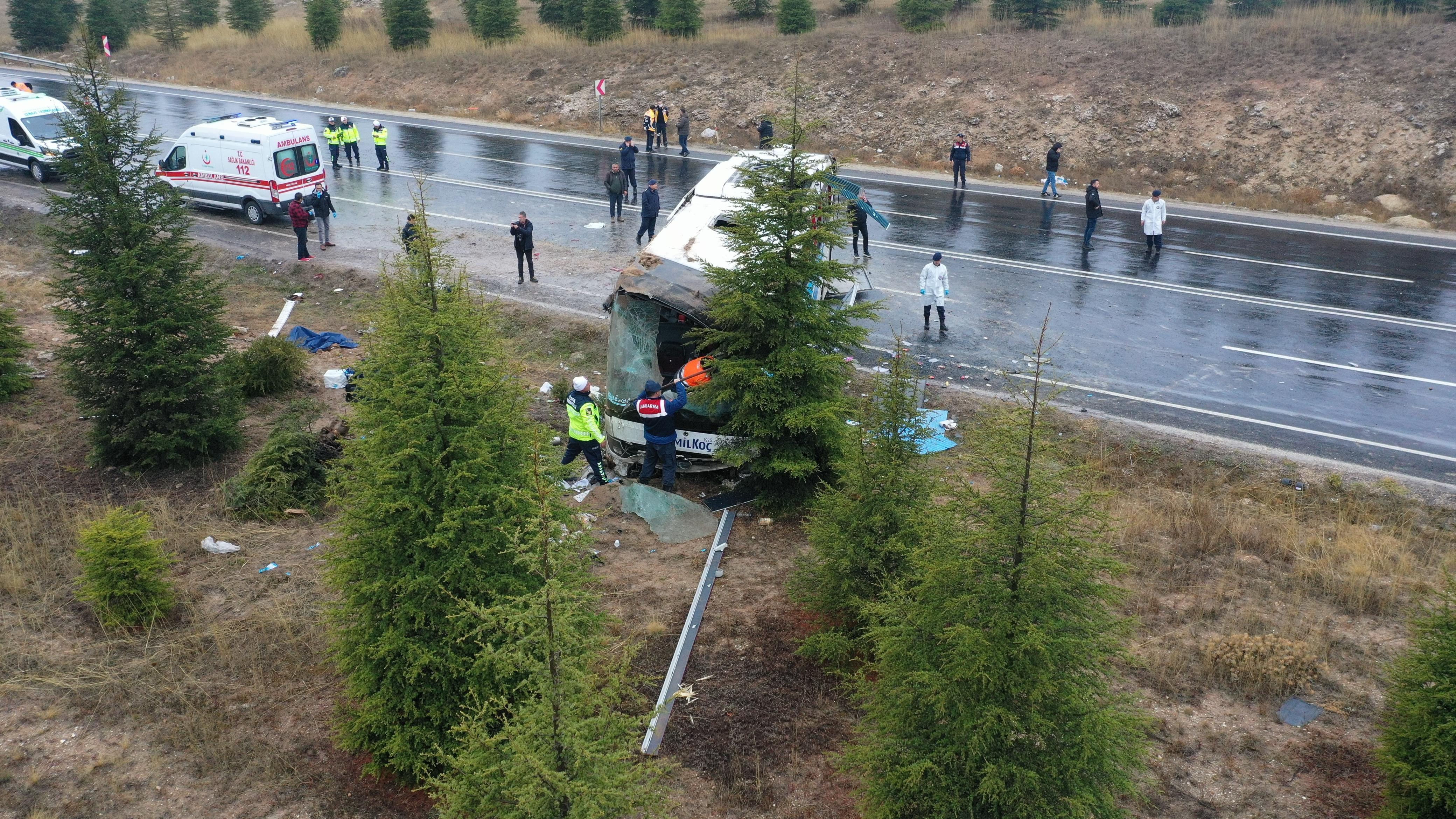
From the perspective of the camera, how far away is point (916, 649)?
6.41m

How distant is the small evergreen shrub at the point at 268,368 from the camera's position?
14602mm

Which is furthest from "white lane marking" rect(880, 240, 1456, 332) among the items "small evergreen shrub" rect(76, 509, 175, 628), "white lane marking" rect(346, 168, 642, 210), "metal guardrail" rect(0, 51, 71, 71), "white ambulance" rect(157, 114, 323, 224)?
"metal guardrail" rect(0, 51, 71, 71)

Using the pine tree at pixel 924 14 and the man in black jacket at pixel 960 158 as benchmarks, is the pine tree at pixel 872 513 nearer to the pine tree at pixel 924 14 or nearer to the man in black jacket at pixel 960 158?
the man in black jacket at pixel 960 158

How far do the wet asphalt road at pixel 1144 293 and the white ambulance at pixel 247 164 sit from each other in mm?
912

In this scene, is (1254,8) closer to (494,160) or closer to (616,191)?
(616,191)

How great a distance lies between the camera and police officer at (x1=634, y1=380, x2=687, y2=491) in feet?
38.8

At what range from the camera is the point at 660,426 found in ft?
39.1

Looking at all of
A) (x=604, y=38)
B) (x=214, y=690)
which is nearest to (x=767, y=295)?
(x=214, y=690)

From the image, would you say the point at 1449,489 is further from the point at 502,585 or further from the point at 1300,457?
the point at 502,585

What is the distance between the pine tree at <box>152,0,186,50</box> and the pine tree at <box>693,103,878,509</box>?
45340 millimetres

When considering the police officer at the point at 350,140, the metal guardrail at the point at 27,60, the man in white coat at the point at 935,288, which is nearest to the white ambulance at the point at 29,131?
the police officer at the point at 350,140

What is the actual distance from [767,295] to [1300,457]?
7.27 m

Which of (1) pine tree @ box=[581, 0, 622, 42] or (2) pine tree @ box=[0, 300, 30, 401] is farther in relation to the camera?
(1) pine tree @ box=[581, 0, 622, 42]

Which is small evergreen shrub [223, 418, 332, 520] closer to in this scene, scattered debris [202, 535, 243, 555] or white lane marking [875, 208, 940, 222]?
scattered debris [202, 535, 243, 555]
